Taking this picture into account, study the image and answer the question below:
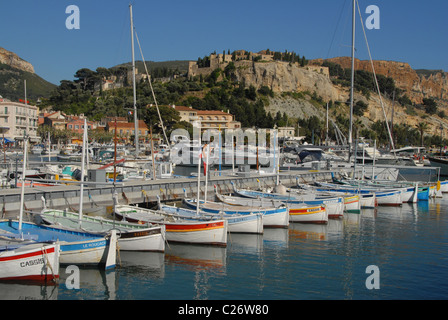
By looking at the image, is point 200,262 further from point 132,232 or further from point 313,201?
point 313,201

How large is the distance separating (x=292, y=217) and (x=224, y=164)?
132ft

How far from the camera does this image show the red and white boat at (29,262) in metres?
18.0

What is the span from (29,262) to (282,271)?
37.8 ft

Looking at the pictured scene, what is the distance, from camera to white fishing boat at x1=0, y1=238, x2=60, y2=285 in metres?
18.0

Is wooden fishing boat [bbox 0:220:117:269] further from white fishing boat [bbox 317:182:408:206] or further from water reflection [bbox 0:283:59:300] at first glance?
white fishing boat [bbox 317:182:408:206]

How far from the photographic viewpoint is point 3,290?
17.8m

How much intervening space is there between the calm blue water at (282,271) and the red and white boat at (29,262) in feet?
1.71

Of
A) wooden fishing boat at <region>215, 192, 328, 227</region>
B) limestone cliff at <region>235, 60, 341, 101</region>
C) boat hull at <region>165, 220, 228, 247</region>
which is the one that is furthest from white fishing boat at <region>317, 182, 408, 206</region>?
limestone cliff at <region>235, 60, 341, 101</region>

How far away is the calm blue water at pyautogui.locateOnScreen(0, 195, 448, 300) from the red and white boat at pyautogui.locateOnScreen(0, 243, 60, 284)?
20.5 inches

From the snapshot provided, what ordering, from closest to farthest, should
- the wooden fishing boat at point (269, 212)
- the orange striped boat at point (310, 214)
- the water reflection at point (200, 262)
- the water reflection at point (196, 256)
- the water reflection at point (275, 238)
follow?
the water reflection at point (200, 262) < the water reflection at point (196, 256) < the water reflection at point (275, 238) < the wooden fishing boat at point (269, 212) < the orange striped boat at point (310, 214)

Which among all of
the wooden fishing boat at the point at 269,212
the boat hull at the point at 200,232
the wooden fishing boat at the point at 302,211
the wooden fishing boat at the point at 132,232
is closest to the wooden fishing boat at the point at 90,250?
the wooden fishing boat at the point at 132,232

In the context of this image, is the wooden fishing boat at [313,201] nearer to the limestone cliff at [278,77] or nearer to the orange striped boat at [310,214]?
the orange striped boat at [310,214]
